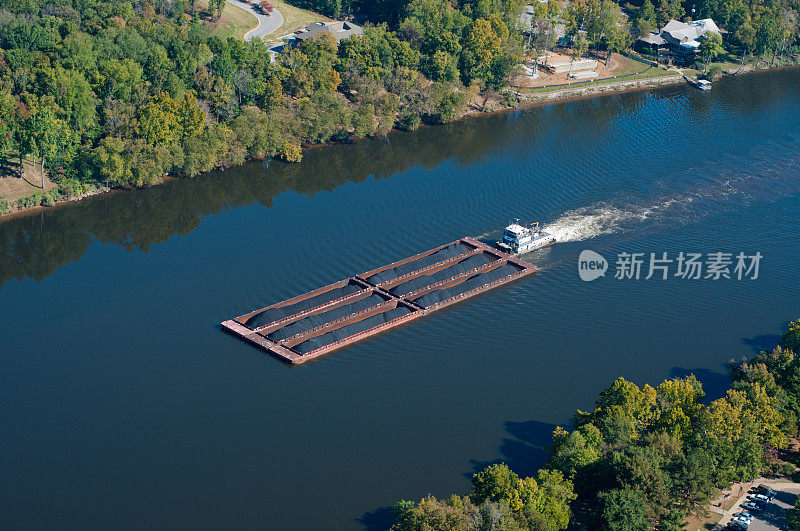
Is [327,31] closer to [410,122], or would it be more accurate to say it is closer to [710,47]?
[410,122]

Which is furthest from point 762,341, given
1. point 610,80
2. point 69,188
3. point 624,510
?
point 610,80

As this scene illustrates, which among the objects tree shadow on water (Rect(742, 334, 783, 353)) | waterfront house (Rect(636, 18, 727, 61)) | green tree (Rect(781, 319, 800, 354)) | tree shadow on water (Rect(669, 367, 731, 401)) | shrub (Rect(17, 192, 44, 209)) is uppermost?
waterfront house (Rect(636, 18, 727, 61))

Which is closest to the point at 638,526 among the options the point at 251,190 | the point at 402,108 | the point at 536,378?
the point at 536,378

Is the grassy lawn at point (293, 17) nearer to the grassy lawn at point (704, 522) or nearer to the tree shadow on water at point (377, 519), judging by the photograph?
the tree shadow on water at point (377, 519)

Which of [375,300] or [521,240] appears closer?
[375,300]

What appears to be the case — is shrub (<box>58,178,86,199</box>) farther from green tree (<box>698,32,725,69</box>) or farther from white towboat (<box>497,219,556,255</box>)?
green tree (<box>698,32,725,69</box>)

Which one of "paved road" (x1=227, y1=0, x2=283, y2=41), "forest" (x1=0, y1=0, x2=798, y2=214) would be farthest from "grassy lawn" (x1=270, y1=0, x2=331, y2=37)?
"forest" (x1=0, y1=0, x2=798, y2=214)

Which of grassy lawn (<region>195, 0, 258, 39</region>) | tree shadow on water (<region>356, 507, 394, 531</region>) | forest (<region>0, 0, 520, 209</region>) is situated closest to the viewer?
tree shadow on water (<region>356, 507, 394, 531</region>)

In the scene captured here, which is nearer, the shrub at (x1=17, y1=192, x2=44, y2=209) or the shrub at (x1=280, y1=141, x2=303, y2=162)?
the shrub at (x1=17, y1=192, x2=44, y2=209)
